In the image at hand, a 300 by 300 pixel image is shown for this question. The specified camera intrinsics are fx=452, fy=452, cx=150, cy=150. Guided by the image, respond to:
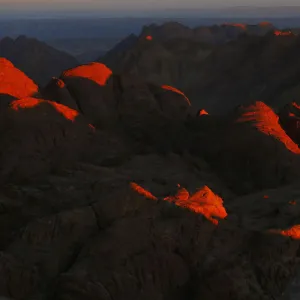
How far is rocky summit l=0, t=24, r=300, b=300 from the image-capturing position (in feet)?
21.0

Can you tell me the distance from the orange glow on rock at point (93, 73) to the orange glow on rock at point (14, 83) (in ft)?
3.77

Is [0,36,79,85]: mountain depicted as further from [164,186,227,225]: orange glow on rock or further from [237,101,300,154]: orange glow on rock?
[164,186,227,225]: orange glow on rock

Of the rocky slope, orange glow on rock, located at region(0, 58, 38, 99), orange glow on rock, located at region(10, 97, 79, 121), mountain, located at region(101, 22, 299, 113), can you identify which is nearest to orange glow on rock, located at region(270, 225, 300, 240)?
the rocky slope

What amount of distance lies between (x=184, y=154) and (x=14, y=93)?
5.30 metres

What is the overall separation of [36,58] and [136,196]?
165 feet

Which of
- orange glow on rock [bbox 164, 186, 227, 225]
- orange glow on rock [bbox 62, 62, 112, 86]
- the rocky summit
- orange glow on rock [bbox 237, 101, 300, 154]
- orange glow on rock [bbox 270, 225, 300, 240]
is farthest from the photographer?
orange glow on rock [bbox 62, 62, 112, 86]

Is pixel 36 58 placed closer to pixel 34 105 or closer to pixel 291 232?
pixel 34 105

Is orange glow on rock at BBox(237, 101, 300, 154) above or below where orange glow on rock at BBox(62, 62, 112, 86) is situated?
below

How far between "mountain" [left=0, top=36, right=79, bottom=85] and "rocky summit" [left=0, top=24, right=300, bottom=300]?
127 ft

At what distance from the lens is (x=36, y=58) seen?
178ft

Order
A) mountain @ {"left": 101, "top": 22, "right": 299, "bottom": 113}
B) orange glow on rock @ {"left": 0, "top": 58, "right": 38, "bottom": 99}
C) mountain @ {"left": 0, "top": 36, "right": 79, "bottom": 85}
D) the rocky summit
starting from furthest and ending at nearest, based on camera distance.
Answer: mountain @ {"left": 0, "top": 36, "right": 79, "bottom": 85}, mountain @ {"left": 101, "top": 22, "right": 299, "bottom": 113}, orange glow on rock @ {"left": 0, "top": 58, "right": 38, "bottom": 99}, the rocky summit

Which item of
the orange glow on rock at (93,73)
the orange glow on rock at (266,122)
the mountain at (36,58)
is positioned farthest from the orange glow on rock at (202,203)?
the mountain at (36,58)

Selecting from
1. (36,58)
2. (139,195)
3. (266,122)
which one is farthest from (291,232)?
(36,58)

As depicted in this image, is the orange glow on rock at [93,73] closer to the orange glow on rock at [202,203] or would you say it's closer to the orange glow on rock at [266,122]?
the orange glow on rock at [266,122]
